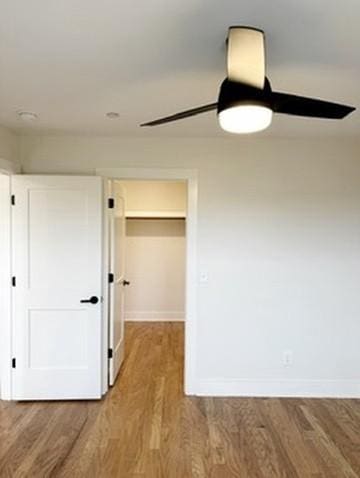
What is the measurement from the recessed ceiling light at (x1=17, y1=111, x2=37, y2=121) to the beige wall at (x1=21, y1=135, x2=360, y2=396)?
1.91ft

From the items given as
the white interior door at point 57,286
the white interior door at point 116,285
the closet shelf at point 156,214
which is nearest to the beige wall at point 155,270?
the closet shelf at point 156,214

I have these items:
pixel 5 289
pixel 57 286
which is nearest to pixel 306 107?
pixel 57 286

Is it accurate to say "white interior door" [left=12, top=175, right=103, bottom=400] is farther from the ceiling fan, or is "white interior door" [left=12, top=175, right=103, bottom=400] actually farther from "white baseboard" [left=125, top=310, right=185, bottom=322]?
"white baseboard" [left=125, top=310, right=185, bottom=322]

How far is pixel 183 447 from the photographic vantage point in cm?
285

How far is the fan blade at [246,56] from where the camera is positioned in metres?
1.55

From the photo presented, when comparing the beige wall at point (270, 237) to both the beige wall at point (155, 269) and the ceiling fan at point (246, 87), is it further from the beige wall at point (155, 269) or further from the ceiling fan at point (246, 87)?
the beige wall at point (155, 269)

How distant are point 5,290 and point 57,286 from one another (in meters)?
0.47

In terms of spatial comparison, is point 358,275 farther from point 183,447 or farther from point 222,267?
point 183,447

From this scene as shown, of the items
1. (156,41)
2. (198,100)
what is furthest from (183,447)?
(156,41)

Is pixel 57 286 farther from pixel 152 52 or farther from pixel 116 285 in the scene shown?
pixel 152 52

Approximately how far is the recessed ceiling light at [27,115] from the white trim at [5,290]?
0.62 meters

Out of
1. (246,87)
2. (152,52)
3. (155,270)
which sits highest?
(152,52)

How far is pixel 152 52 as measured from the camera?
1.93m

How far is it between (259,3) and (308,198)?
8.09ft
